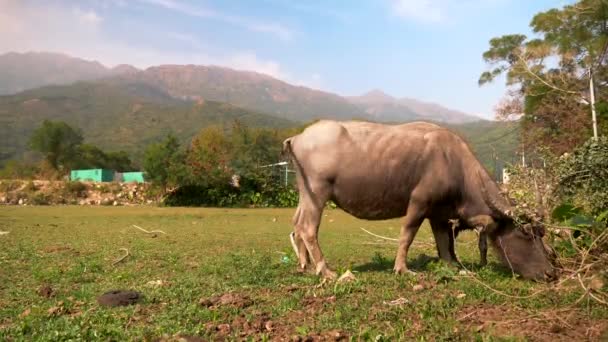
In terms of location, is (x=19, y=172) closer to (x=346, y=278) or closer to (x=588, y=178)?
(x=346, y=278)

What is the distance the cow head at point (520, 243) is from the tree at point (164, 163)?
25.2 m

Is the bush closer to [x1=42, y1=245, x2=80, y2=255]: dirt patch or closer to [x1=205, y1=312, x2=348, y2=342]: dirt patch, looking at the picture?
[x1=42, y1=245, x2=80, y2=255]: dirt patch

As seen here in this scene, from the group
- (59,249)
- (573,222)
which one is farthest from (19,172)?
(573,222)

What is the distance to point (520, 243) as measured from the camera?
6.41 m

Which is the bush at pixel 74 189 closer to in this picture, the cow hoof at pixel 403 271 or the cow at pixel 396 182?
the cow at pixel 396 182

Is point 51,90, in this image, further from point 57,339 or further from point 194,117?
point 57,339

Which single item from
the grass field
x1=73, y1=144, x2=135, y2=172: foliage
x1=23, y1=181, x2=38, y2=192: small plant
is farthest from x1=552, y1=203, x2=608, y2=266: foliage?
x1=73, y1=144, x2=135, y2=172: foliage

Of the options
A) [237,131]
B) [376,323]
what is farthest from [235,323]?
[237,131]

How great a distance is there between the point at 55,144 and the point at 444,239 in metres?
55.4

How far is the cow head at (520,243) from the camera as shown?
6.14m

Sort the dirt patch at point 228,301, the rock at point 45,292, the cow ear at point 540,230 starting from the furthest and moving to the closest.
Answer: the cow ear at point 540,230, the rock at point 45,292, the dirt patch at point 228,301

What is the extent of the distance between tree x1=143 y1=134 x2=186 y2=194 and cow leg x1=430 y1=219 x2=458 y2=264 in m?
24.5

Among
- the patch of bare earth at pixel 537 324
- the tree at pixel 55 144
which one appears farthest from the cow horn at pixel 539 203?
the tree at pixel 55 144

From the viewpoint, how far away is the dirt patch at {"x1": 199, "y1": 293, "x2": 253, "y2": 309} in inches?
190
